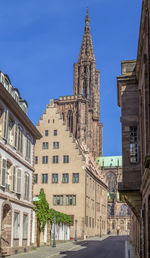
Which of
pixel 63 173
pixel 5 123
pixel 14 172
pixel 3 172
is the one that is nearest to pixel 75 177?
pixel 63 173

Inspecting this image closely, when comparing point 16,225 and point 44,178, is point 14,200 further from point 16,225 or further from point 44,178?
point 44,178

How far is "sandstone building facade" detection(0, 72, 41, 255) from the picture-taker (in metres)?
28.3

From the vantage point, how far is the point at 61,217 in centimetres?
5650

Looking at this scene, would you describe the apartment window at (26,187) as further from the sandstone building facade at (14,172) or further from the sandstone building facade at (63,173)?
the sandstone building facade at (63,173)

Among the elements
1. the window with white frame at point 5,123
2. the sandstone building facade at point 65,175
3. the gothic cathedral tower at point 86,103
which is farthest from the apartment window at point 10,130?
the gothic cathedral tower at point 86,103

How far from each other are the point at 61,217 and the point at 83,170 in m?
12.1

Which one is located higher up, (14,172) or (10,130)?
(10,130)

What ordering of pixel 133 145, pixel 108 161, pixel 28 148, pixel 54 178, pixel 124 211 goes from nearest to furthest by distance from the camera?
pixel 133 145 → pixel 28 148 → pixel 54 178 → pixel 124 211 → pixel 108 161

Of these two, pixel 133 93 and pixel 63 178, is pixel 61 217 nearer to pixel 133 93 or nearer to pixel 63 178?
pixel 63 178

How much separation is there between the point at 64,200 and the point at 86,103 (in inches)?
2655

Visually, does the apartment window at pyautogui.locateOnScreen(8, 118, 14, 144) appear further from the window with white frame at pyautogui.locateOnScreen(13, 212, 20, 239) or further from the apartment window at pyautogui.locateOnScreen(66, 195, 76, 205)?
the apartment window at pyautogui.locateOnScreen(66, 195, 76, 205)

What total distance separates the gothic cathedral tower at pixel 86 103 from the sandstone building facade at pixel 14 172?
91.0m

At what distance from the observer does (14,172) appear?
3156 cm

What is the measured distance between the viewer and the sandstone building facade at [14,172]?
93.0ft
